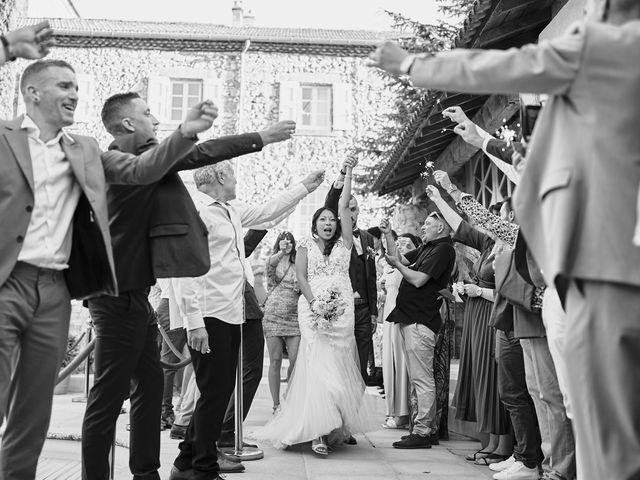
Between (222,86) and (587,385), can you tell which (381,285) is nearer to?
(587,385)

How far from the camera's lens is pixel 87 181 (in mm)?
3182

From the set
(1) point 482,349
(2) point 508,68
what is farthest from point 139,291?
(1) point 482,349

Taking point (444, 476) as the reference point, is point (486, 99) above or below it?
above

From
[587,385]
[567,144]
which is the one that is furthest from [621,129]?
[587,385]

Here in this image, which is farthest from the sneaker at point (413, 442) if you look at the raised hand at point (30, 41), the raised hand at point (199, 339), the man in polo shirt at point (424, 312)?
the raised hand at point (30, 41)

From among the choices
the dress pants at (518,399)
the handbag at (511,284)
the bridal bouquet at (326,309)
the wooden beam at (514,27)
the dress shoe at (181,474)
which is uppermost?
the wooden beam at (514,27)

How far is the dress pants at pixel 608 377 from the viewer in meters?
1.95

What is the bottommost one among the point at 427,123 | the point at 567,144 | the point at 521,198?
the point at 521,198

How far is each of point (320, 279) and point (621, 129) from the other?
14.3ft

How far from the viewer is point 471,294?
227 inches

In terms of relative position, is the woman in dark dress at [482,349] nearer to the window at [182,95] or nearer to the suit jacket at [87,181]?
the suit jacket at [87,181]

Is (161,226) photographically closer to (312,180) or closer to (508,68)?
(312,180)

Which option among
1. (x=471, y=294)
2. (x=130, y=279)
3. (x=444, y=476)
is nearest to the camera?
(x=130, y=279)

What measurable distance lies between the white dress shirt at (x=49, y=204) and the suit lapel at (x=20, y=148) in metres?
0.05
